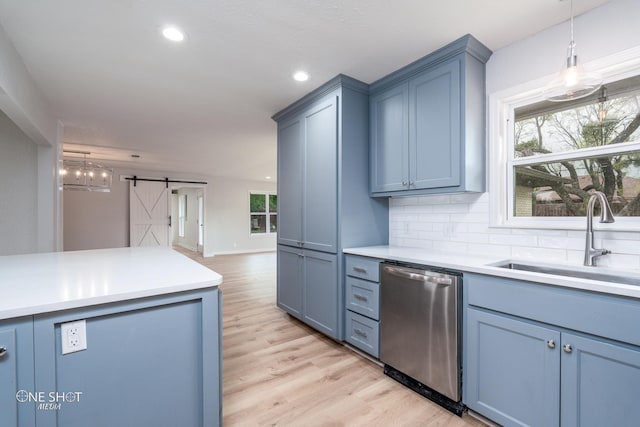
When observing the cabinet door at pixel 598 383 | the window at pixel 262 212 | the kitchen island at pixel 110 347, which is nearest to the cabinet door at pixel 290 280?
the kitchen island at pixel 110 347

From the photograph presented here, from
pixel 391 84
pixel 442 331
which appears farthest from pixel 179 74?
pixel 442 331

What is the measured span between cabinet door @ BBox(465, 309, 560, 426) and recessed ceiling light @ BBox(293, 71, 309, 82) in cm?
223

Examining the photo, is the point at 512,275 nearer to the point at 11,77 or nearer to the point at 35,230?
the point at 11,77

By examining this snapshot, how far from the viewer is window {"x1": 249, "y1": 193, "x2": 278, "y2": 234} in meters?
9.13

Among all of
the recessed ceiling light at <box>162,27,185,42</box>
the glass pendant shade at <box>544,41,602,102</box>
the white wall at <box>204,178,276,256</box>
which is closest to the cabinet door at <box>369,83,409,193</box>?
the glass pendant shade at <box>544,41,602,102</box>

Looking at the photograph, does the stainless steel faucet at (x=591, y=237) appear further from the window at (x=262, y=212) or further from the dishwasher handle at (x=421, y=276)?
the window at (x=262, y=212)

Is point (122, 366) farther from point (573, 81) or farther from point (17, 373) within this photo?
point (573, 81)

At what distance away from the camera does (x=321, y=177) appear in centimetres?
273

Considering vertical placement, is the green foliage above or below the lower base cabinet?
above

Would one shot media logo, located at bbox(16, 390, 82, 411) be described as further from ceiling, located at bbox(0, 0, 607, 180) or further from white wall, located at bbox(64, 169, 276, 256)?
white wall, located at bbox(64, 169, 276, 256)

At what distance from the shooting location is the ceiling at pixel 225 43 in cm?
169

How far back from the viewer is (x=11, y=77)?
1.99 metres

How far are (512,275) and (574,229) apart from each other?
0.69 metres

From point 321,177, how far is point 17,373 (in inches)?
88.2
